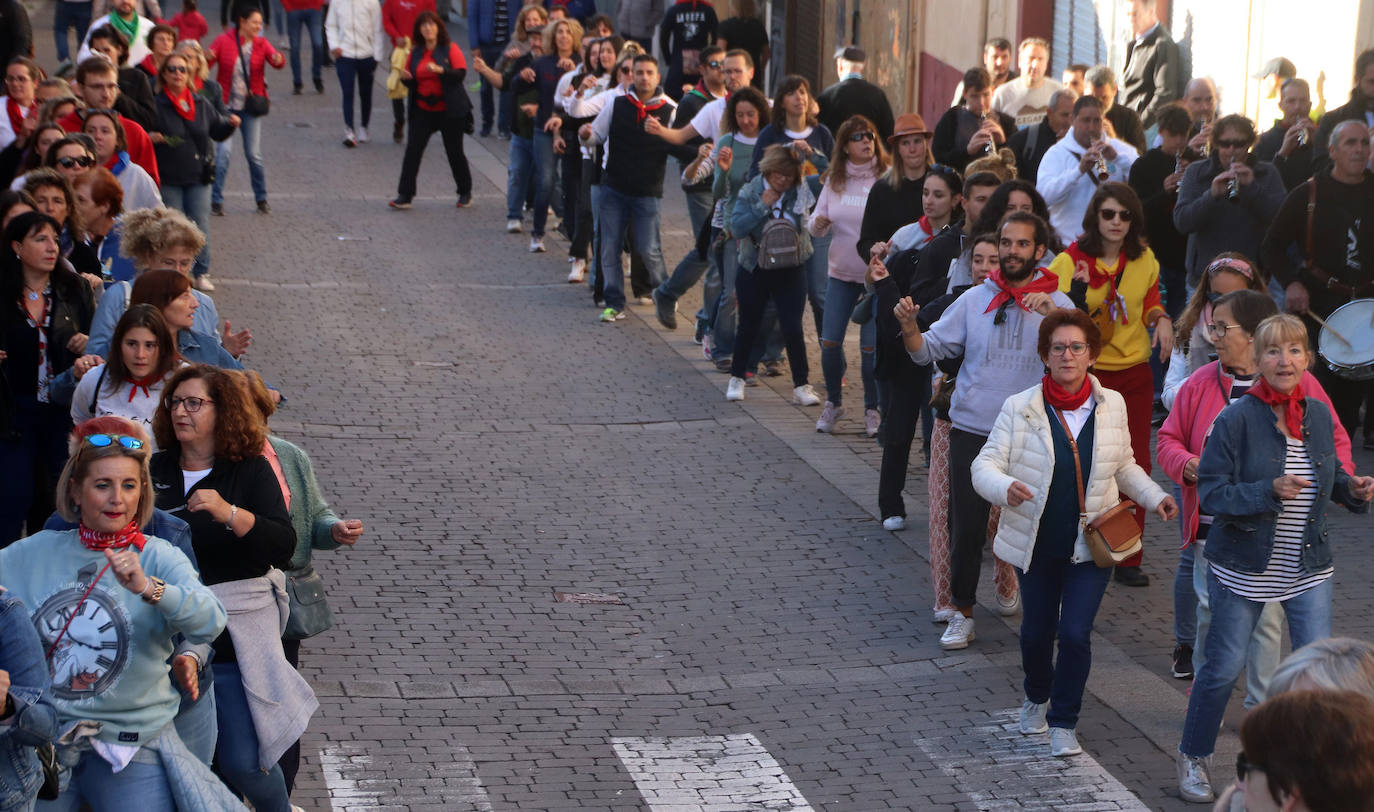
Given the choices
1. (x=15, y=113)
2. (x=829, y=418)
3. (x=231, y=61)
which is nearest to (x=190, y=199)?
(x=15, y=113)

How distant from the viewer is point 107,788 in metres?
4.98

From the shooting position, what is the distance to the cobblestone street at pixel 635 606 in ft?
22.1

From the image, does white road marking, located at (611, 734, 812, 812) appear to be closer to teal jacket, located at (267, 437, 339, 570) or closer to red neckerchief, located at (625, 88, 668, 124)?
teal jacket, located at (267, 437, 339, 570)

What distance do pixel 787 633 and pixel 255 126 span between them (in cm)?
1158

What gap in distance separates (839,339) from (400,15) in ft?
43.5

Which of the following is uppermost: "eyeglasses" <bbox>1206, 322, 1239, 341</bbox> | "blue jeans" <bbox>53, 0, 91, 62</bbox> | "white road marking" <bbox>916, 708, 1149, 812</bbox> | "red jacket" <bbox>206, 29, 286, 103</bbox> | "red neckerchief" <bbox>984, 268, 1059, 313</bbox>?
"blue jeans" <bbox>53, 0, 91, 62</bbox>

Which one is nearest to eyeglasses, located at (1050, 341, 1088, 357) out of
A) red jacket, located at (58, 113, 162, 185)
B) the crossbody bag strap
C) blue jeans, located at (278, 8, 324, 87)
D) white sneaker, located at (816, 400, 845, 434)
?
the crossbody bag strap

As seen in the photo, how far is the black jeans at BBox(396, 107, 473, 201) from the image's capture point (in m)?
18.9

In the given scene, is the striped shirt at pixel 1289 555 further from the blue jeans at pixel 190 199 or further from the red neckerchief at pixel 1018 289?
the blue jeans at pixel 190 199

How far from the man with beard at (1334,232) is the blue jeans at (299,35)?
62.5 ft

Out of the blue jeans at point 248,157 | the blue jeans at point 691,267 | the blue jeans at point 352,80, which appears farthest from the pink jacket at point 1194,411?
the blue jeans at point 352,80

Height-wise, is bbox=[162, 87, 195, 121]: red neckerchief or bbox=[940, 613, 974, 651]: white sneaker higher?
bbox=[162, 87, 195, 121]: red neckerchief

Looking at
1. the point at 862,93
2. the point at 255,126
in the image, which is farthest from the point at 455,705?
the point at 255,126

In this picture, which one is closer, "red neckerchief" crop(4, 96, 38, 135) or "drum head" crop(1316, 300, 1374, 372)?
"drum head" crop(1316, 300, 1374, 372)
